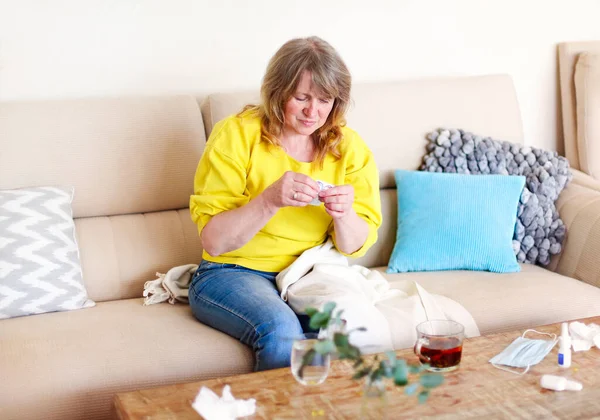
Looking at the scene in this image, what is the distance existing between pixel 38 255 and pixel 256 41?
106 centimetres

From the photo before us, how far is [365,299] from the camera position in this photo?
2.10m

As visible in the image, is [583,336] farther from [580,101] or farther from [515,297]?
[580,101]

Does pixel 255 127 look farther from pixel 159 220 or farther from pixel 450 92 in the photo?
pixel 450 92

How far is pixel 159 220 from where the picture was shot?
96.3 inches

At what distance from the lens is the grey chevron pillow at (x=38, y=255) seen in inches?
83.0

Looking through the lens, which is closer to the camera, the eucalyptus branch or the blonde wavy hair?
the eucalyptus branch

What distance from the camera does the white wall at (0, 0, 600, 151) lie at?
2.51m

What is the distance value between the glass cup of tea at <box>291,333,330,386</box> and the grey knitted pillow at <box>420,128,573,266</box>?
1208 mm

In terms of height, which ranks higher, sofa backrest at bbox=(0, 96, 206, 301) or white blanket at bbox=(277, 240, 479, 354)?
sofa backrest at bbox=(0, 96, 206, 301)

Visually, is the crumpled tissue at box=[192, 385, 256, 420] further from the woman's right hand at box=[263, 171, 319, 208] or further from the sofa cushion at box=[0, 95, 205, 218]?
the sofa cushion at box=[0, 95, 205, 218]

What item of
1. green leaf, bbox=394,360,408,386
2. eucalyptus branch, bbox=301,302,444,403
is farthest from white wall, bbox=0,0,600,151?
green leaf, bbox=394,360,408,386

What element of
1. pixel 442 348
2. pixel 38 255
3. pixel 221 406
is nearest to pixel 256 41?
pixel 38 255

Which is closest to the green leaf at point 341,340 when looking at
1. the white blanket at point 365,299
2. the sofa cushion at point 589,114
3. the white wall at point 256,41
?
the white blanket at point 365,299

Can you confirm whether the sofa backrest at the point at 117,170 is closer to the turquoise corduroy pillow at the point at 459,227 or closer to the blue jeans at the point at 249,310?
the blue jeans at the point at 249,310
